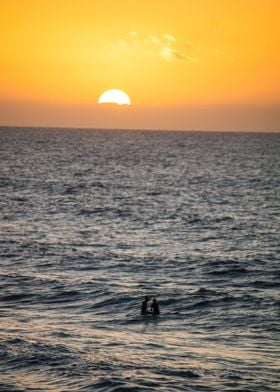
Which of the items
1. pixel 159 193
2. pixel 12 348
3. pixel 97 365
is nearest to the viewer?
pixel 97 365

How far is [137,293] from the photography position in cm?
3678

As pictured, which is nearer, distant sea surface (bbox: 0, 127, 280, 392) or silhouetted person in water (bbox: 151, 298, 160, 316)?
distant sea surface (bbox: 0, 127, 280, 392)

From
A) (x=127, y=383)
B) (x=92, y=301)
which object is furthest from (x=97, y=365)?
(x=92, y=301)

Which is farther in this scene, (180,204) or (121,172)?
(121,172)

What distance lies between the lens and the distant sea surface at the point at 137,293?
80.6ft

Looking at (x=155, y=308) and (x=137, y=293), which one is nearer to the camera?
(x=155, y=308)

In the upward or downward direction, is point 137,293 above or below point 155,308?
below

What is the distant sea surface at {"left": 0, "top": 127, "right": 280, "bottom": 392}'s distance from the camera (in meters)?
24.6

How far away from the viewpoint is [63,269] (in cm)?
4262

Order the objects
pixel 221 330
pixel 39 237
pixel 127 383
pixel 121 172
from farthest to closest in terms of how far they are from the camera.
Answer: pixel 121 172 < pixel 39 237 < pixel 221 330 < pixel 127 383

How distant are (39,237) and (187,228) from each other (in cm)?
1388

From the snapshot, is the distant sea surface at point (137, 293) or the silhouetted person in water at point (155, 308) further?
the silhouetted person in water at point (155, 308)

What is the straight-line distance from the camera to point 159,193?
9094cm

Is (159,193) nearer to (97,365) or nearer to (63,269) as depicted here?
(63,269)
